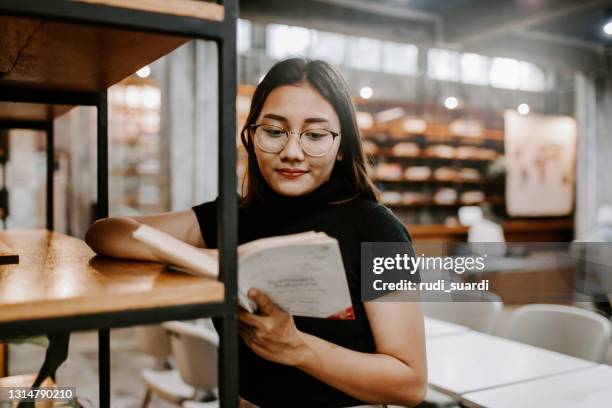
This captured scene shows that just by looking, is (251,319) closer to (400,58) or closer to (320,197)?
(320,197)

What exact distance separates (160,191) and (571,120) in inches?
374

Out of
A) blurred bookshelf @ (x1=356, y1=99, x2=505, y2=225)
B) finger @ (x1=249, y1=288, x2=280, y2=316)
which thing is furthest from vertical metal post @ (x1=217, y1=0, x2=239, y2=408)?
blurred bookshelf @ (x1=356, y1=99, x2=505, y2=225)

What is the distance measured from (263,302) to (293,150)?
43 centimetres

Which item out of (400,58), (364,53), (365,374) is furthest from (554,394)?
(400,58)

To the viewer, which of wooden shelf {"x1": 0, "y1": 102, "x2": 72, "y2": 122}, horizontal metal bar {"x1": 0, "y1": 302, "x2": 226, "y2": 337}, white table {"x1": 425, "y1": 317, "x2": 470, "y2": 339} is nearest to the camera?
horizontal metal bar {"x1": 0, "y1": 302, "x2": 226, "y2": 337}

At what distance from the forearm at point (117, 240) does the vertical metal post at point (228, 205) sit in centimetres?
25

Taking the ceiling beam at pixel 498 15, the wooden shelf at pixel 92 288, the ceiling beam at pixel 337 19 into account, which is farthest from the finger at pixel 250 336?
the ceiling beam at pixel 498 15

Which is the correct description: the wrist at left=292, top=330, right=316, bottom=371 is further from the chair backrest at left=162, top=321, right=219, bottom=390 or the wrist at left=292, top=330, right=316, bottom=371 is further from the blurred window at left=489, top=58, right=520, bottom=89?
the blurred window at left=489, top=58, right=520, bottom=89

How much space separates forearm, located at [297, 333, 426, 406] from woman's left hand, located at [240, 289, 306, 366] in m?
0.05

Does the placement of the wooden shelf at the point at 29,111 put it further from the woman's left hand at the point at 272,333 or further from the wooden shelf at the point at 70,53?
the woman's left hand at the point at 272,333

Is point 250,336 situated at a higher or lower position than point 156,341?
higher

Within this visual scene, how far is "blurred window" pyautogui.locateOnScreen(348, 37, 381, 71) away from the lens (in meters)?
10.9

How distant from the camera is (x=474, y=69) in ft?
39.6

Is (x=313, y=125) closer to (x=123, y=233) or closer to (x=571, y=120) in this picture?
(x=123, y=233)
